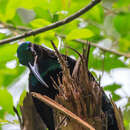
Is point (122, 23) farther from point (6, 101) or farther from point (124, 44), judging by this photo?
point (6, 101)

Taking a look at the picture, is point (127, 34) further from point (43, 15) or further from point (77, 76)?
point (77, 76)

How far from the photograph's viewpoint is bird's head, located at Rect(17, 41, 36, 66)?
2054 mm

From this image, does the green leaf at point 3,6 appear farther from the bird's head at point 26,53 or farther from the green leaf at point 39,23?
the green leaf at point 39,23

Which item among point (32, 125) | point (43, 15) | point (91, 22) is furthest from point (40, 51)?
point (91, 22)

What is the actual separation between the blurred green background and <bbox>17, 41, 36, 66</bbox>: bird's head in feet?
0.14

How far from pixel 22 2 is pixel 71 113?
103 cm

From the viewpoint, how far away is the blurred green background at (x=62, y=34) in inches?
75.9

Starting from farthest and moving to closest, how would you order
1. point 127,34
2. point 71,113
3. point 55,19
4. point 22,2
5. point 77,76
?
1. point 127,34
2. point 22,2
3. point 55,19
4. point 77,76
5. point 71,113

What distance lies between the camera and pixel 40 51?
2.12 m

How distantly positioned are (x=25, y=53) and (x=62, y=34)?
27 centimetres

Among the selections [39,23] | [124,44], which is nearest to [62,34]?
[39,23]

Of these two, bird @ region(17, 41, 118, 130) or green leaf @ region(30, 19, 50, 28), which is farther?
bird @ region(17, 41, 118, 130)

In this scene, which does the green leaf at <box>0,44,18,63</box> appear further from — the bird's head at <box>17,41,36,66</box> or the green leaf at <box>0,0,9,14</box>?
the green leaf at <box>0,0,9,14</box>

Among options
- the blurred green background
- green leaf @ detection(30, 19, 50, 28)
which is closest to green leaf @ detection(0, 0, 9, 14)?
the blurred green background
